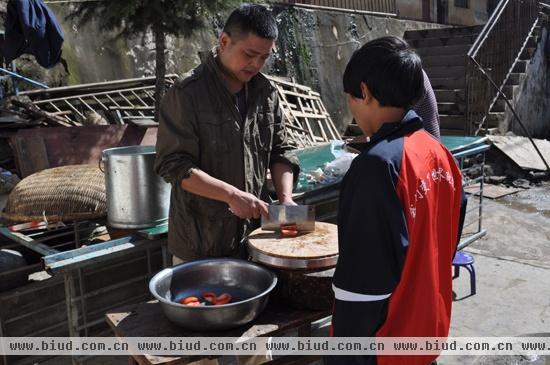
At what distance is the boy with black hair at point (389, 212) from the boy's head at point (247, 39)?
64 centimetres

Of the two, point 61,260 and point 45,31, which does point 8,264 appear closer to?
point 61,260

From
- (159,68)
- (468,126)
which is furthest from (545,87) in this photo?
(159,68)

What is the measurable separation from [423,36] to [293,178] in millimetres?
11041

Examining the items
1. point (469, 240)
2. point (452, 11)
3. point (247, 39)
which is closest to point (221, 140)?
point (247, 39)

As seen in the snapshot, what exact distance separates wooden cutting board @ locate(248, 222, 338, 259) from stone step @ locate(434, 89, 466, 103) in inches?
335

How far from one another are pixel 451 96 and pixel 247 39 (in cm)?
886

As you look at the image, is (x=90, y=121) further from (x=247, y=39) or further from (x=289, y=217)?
(x=289, y=217)

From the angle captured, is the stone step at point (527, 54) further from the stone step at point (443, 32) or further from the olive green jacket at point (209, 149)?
the olive green jacket at point (209, 149)

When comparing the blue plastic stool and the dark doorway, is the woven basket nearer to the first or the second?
the blue plastic stool

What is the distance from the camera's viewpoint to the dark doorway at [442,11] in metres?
16.5

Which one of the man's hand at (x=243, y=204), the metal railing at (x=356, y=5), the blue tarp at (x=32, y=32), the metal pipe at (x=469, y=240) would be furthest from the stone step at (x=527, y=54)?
the man's hand at (x=243, y=204)

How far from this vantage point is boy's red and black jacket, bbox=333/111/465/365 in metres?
1.37

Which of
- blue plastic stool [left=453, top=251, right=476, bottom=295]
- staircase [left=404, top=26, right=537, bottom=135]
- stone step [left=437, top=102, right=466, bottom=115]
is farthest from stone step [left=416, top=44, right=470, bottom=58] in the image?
blue plastic stool [left=453, top=251, right=476, bottom=295]

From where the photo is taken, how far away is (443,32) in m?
11.8
